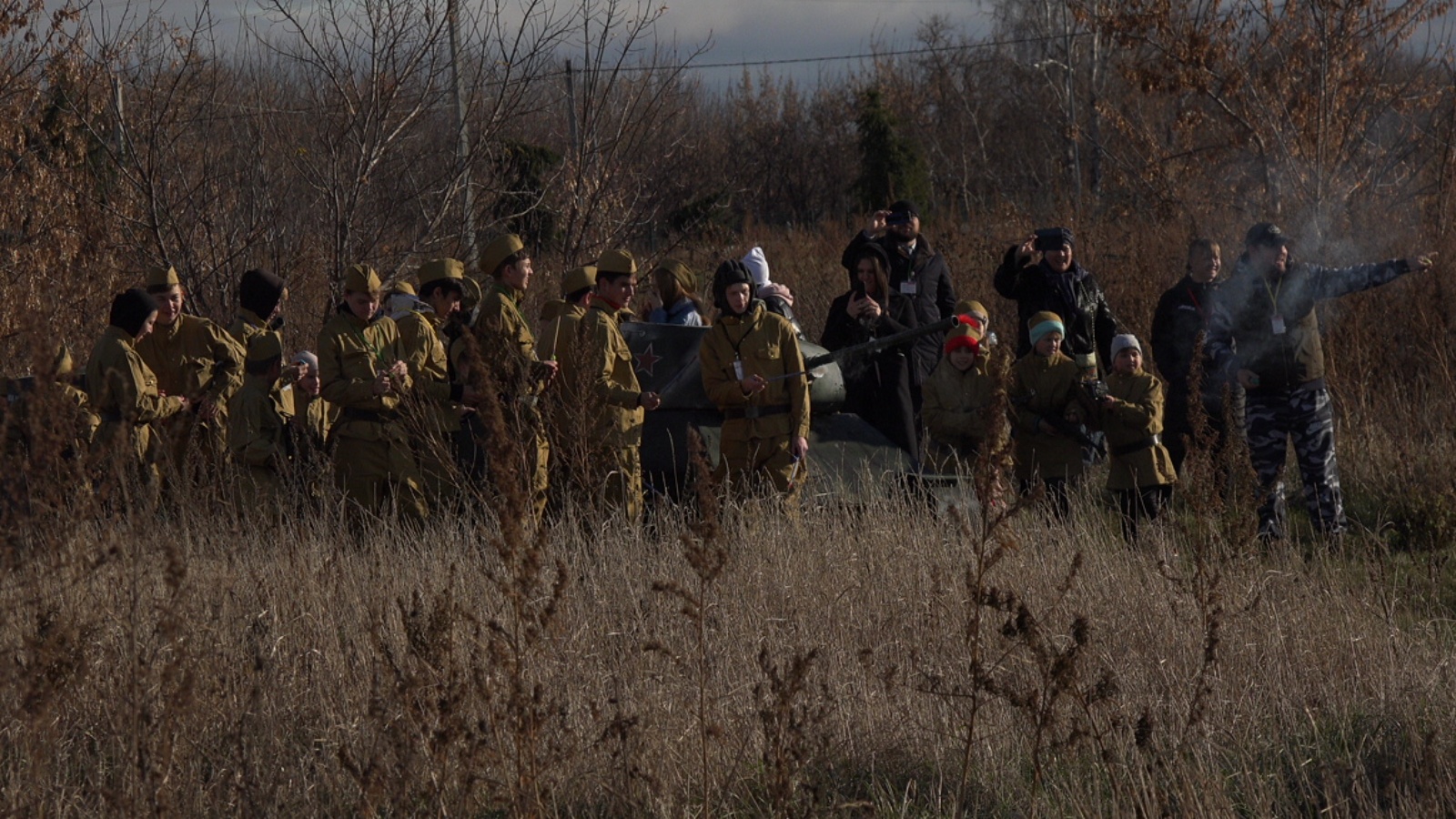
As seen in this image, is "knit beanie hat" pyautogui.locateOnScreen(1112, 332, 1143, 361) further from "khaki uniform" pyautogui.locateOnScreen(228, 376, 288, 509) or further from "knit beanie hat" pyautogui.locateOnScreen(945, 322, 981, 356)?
"khaki uniform" pyautogui.locateOnScreen(228, 376, 288, 509)

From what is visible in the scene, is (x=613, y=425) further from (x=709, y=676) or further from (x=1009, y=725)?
(x=1009, y=725)

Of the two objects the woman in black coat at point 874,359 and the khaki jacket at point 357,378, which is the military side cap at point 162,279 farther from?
the woman in black coat at point 874,359

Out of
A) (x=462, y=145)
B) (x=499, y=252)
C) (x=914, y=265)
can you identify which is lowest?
(x=914, y=265)

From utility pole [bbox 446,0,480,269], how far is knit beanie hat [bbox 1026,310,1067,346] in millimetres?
3863

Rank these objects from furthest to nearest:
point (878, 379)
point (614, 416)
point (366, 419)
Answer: point (878, 379) < point (366, 419) < point (614, 416)

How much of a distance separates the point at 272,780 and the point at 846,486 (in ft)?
14.1

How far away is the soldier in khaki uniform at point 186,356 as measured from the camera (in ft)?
28.5

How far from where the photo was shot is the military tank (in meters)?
8.45

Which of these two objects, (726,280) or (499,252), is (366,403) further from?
(726,280)

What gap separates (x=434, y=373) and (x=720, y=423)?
1478 mm

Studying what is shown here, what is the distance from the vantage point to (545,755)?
459cm

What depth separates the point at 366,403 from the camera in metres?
7.97

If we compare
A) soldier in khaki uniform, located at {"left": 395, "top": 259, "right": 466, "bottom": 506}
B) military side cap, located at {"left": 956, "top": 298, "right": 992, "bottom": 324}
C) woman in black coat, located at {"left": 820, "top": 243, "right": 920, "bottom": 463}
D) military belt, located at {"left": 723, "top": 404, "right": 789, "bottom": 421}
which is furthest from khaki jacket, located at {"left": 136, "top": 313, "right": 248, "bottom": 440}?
military side cap, located at {"left": 956, "top": 298, "right": 992, "bottom": 324}

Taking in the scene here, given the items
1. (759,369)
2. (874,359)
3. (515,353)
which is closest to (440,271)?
(759,369)
